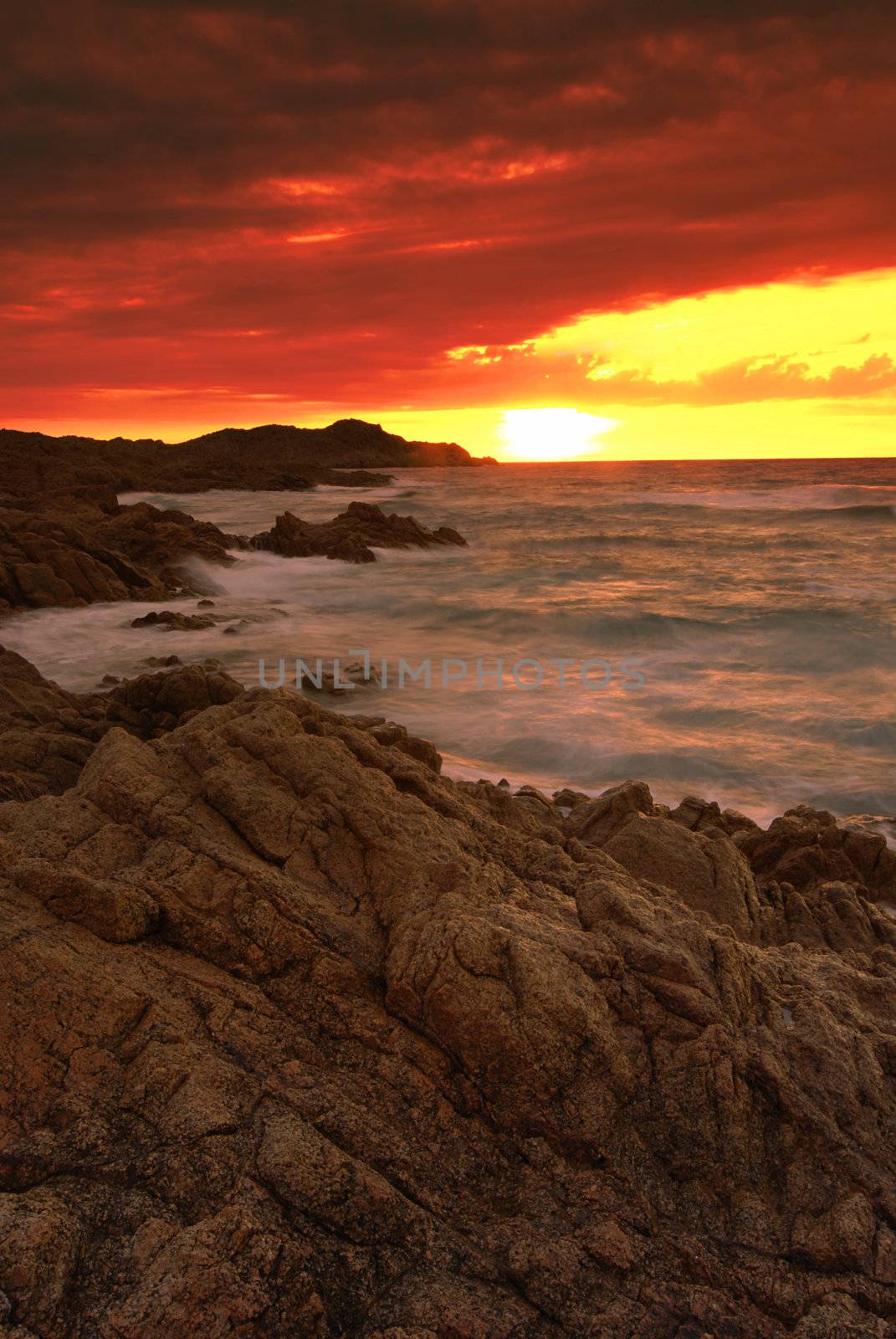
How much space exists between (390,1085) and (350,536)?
84.8 ft

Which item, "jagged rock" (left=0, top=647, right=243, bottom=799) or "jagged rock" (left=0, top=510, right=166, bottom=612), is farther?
"jagged rock" (left=0, top=510, right=166, bottom=612)

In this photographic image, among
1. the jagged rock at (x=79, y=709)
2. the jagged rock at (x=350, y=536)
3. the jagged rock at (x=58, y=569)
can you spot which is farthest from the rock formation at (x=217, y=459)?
the jagged rock at (x=79, y=709)

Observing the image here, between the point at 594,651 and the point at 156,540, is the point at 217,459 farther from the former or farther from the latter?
the point at 594,651

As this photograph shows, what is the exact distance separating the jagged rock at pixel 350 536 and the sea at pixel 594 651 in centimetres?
75

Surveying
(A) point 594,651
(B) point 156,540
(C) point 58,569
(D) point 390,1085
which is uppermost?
(B) point 156,540

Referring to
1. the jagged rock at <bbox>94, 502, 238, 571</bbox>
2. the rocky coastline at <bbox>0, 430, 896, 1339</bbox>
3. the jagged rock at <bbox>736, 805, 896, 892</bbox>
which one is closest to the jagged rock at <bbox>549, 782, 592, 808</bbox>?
the jagged rock at <bbox>736, 805, 896, 892</bbox>

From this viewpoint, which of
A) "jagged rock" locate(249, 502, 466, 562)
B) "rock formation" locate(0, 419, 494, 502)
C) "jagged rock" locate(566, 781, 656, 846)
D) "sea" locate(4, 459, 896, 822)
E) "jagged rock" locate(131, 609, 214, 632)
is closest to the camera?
"jagged rock" locate(566, 781, 656, 846)

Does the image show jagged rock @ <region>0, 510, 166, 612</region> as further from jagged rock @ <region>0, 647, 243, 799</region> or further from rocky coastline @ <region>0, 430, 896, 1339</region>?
rocky coastline @ <region>0, 430, 896, 1339</region>

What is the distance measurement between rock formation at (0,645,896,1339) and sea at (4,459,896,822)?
5522mm

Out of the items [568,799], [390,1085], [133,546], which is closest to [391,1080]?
[390,1085]

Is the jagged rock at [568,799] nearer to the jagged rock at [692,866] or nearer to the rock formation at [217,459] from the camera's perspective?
the jagged rock at [692,866]

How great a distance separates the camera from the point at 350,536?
28016 millimetres

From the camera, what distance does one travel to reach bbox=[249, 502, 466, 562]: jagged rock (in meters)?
27.5

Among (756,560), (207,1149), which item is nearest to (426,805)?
(207,1149)
